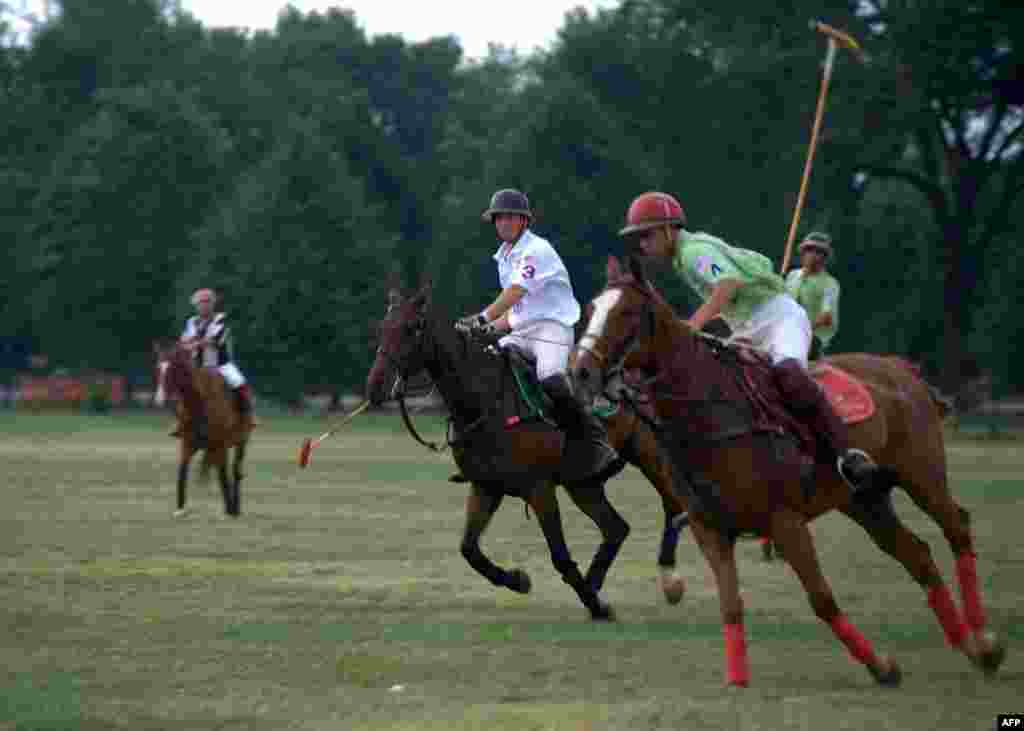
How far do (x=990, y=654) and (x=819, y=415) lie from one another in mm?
1463

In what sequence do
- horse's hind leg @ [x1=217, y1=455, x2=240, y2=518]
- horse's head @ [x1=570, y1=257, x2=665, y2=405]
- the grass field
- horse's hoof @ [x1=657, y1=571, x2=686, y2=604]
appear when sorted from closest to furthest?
the grass field < horse's head @ [x1=570, y1=257, x2=665, y2=405] < horse's hoof @ [x1=657, y1=571, x2=686, y2=604] < horse's hind leg @ [x1=217, y1=455, x2=240, y2=518]

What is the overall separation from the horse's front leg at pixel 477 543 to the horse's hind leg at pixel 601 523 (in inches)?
18.6

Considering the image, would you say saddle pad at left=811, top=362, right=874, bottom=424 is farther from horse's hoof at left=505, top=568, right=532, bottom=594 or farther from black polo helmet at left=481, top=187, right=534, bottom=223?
black polo helmet at left=481, top=187, right=534, bottom=223

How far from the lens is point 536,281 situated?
45.8 feet

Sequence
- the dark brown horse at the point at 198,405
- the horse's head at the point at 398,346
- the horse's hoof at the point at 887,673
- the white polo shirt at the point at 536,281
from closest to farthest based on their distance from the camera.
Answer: the horse's hoof at the point at 887,673 → the horse's head at the point at 398,346 → the white polo shirt at the point at 536,281 → the dark brown horse at the point at 198,405

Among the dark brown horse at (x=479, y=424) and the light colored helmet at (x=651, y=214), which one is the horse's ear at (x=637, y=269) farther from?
the dark brown horse at (x=479, y=424)

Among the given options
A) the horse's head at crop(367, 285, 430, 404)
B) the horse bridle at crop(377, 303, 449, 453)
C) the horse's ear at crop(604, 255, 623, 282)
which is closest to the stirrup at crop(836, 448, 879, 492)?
the horse's ear at crop(604, 255, 623, 282)

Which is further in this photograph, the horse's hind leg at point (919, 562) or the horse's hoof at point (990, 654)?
the horse's hind leg at point (919, 562)

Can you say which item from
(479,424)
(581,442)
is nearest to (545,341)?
(581,442)

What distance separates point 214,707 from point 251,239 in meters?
57.2

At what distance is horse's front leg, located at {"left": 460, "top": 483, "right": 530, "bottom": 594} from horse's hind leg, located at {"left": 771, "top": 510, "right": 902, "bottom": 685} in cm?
353

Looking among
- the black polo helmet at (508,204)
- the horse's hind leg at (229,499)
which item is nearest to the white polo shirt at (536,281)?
the black polo helmet at (508,204)

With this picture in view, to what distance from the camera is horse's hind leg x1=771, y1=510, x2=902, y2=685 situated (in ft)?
33.0

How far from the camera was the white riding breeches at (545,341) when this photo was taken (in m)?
13.9
